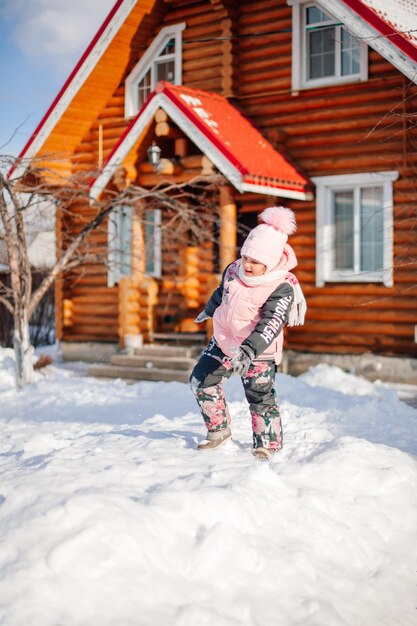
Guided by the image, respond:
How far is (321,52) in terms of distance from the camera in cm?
1240

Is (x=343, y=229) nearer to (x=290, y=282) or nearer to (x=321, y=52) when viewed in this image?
(x=321, y=52)

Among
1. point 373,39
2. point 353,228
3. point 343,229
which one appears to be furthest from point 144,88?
point 373,39

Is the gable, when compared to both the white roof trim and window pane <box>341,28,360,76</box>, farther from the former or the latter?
the white roof trim

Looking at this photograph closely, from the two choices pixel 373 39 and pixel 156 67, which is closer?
pixel 373 39

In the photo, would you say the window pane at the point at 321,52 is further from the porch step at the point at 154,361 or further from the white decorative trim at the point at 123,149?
the porch step at the point at 154,361

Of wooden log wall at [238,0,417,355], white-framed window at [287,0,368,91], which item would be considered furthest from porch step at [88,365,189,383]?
white-framed window at [287,0,368,91]

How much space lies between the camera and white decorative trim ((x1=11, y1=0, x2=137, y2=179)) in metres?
13.2

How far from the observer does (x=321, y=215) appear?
40.1ft

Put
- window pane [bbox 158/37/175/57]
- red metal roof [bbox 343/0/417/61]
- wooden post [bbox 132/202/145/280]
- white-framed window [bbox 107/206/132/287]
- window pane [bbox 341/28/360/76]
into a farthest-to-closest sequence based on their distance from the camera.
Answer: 1. white-framed window [bbox 107/206/132/287]
2. window pane [bbox 158/37/175/57]
3. wooden post [bbox 132/202/145/280]
4. window pane [bbox 341/28/360/76]
5. red metal roof [bbox 343/0/417/61]

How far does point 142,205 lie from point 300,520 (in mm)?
8516

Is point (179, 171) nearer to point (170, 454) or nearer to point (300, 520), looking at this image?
point (170, 454)

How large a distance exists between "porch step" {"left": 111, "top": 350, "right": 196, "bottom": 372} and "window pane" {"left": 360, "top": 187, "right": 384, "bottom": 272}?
125 inches

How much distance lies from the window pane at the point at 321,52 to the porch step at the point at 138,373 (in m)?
5.29

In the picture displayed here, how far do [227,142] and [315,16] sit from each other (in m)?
2.97
